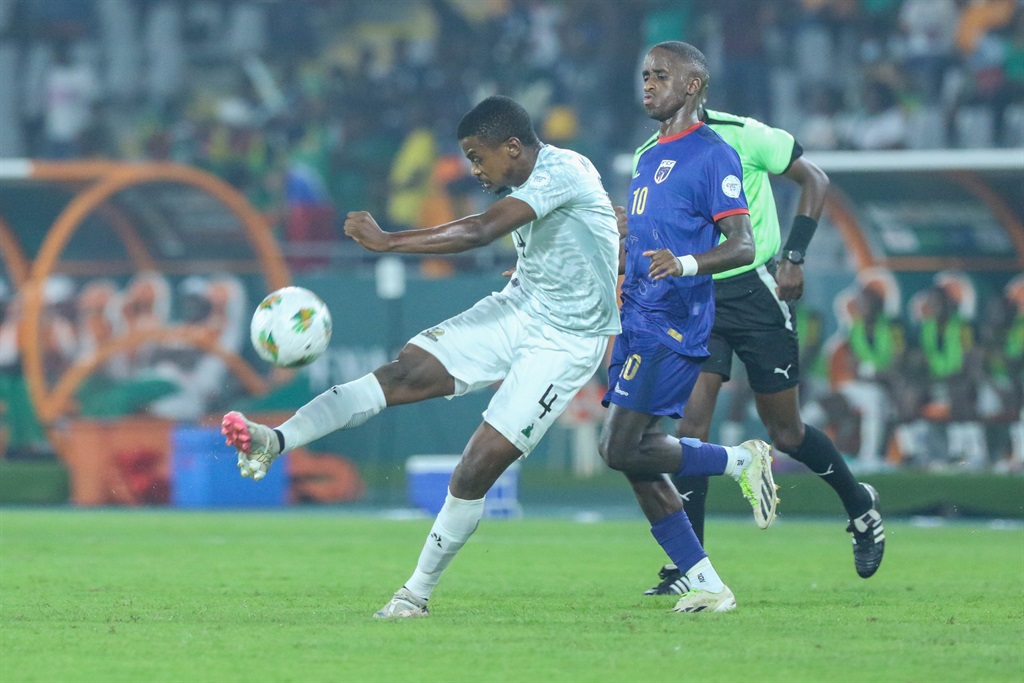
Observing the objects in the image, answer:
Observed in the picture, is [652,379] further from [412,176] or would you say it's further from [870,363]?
[412,176]

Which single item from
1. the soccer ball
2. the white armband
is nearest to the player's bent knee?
the white armband

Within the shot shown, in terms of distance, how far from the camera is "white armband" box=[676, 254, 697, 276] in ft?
20.9

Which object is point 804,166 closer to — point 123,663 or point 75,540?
point 123,663

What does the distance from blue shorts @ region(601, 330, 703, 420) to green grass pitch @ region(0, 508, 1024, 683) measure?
2.82 feet

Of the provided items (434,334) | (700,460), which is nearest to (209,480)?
(434,334)

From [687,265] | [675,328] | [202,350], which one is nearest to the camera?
[687,265]

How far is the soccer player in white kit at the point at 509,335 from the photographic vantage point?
640 cm

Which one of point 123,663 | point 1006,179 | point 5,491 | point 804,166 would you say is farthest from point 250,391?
point 123,663

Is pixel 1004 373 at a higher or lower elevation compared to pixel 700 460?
lower

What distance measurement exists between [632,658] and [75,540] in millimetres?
6611

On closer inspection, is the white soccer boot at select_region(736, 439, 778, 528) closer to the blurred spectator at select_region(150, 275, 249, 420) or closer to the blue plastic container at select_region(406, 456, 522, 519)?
the blue plastic container at select_region(406, 456, 522, 519)

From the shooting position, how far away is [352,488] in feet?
51.9

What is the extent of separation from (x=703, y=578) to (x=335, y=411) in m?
1.69

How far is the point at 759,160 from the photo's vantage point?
799 cm
